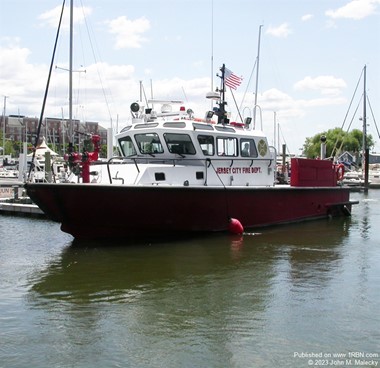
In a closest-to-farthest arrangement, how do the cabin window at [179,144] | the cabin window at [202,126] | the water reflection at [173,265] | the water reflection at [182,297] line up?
1. the water reflection at [182,297]
2. the water reflection at [173,265]
3. the cabin window at [179,144]
4. the cabin window at [202,126]

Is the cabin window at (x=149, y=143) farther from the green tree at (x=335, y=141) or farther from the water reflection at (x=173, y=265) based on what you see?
the green tree at (x=335, y=141)

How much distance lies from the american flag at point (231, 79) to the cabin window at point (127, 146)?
11.6ft

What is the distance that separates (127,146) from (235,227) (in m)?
3.51

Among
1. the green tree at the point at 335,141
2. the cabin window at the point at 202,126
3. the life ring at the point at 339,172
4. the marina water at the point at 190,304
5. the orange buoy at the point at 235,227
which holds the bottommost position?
the marina water at the point at 190,304

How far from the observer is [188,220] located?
12.4m

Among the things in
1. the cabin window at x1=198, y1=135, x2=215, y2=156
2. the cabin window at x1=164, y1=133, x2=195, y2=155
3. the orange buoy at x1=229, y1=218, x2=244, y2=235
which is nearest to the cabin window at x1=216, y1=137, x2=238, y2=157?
the cabin window at x1=198, y1=135, x2=215, y2=156

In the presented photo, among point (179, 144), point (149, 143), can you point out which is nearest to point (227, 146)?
point (179, 144)

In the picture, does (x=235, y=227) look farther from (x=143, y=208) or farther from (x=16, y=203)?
(x=16, y=203)

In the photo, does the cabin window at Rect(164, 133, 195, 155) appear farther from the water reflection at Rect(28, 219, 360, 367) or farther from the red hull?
the water reflection at Rect(28, 219, 360, 367)

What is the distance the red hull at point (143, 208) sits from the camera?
11.1m

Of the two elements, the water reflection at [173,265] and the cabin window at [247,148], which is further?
the cabin window at [247,148]

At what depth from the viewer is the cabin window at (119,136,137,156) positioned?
44.5 ft

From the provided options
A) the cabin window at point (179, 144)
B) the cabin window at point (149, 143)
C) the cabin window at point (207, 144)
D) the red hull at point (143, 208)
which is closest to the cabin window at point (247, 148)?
the red hull at point (143, 208)

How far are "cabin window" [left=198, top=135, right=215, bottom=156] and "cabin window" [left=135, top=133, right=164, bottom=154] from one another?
1.00 metres
